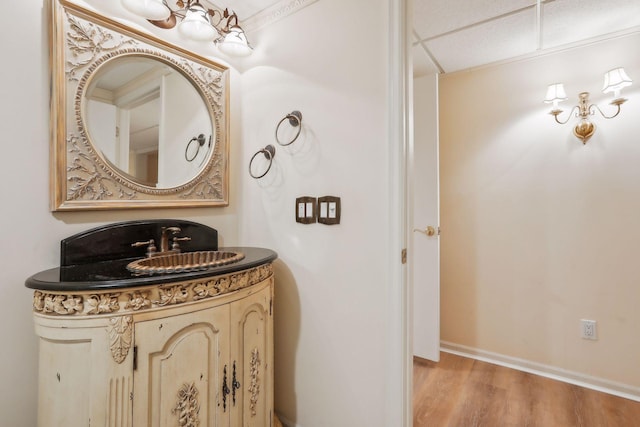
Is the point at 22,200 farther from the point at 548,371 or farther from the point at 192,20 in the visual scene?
the point at 548,371

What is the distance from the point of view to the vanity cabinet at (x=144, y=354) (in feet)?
2.71

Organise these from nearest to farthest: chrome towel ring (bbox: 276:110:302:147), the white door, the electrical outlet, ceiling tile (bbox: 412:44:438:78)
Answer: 1. chrome towel ring (bbox: 276:110:302:147)
2. the electrical outlet
3. ceiling tile (bbox: 412:44:438:78)
4. the white door

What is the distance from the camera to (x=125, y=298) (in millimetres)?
849

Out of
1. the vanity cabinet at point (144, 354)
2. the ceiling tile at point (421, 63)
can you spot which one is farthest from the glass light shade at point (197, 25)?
the ceiling tile at point (421, 63)

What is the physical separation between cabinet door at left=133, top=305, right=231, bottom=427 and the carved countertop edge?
0.06 metres

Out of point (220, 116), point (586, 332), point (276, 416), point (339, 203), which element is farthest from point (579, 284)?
point (220, 116)

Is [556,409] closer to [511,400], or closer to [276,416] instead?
[511,400]

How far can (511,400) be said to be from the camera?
68.2 inches

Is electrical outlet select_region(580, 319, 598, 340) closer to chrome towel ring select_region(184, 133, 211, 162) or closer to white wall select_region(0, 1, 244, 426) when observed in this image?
chrome towel ring select_region(184, 133, 211, 162)

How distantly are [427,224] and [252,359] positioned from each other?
1.56 meters

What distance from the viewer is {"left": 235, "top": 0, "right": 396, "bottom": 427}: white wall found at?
1251 millimetres

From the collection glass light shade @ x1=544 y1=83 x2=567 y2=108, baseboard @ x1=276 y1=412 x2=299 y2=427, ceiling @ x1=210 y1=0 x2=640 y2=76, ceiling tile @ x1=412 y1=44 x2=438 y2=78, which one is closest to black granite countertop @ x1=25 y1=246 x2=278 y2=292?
baseboard @ x1=276 y1=412 x2=299 y2=427

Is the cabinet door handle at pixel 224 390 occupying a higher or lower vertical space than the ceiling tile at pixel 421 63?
lower

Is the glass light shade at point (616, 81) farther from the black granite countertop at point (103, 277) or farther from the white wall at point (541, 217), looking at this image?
the black granite countertop at point (103, 277)
